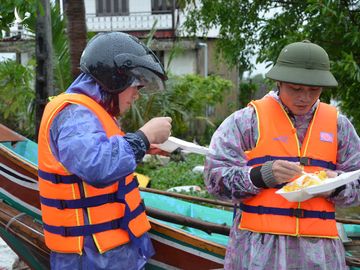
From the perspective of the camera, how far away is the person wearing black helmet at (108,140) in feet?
8.25

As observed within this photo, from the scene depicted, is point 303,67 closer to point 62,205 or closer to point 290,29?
point 62,205

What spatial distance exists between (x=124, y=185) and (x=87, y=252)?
1.04 ft

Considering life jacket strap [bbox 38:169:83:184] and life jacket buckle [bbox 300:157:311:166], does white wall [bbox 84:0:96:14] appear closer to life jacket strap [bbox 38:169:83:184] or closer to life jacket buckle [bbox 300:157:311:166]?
life jacket strap [bbox 38:169:83:184]

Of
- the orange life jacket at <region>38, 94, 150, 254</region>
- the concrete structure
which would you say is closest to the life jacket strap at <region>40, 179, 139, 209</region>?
the orange life jacket at <region>38, 94, 150, 254</region>

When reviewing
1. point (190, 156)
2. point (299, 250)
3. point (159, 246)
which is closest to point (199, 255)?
point (159, 246)

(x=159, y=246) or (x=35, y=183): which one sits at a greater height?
(x=35, y=183)

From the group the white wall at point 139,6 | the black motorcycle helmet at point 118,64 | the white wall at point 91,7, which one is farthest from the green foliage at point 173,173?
the white wall at point 91,7

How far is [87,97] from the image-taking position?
2.58 meters

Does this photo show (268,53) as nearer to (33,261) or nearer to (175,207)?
(175,207)

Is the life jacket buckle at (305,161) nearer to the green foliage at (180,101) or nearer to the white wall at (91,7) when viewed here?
the green foliage at (180,101)

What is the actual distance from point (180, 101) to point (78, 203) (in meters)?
9.80

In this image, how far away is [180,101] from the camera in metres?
12.3

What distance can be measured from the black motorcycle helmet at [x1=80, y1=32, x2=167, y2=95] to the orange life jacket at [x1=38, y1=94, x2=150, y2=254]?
0.11 meters

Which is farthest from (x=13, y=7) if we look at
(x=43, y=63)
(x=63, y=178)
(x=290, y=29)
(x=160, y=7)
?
(x=160, y=7)
